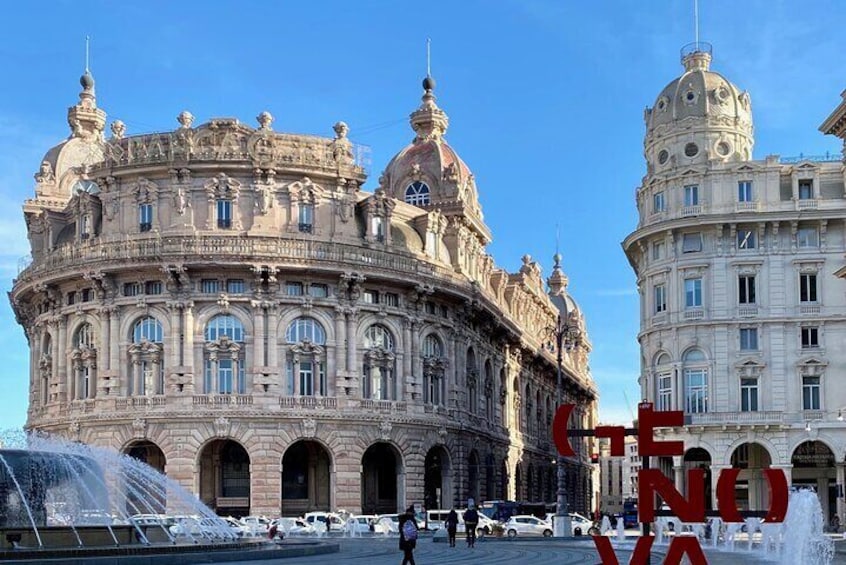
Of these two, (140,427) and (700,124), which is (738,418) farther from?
(140,427)

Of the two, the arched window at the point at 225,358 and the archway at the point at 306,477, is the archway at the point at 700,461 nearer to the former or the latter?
the archway at the point at 306,477

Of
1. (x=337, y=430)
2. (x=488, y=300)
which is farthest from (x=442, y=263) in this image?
Result: (x=337, y=430)

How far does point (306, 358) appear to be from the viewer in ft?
231

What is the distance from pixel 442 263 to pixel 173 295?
55.4 feet

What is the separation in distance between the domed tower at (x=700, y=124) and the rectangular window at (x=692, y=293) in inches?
240

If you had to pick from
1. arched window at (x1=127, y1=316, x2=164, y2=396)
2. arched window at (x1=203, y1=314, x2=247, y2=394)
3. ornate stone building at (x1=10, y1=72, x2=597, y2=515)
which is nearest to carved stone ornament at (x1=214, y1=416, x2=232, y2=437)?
ornate stone building at (x1=10, y1=72, x2=597, y2=515)

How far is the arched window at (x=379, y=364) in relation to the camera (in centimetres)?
7231

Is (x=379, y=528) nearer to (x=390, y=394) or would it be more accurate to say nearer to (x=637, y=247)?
(x=390, y=394)

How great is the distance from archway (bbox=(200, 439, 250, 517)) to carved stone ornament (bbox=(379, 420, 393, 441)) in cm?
705

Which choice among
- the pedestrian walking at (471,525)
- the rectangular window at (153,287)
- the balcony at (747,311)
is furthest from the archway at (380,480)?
the pedestrian walking at (471,525)

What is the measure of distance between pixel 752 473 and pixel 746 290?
30.9 feet

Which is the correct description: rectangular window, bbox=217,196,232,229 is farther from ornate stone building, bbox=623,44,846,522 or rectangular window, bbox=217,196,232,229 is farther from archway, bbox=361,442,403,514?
ornate stone building, bbox=623,44,846,522

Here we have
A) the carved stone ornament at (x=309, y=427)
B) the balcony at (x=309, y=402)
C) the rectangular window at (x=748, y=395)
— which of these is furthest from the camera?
the balcony at (x=309, y=402)

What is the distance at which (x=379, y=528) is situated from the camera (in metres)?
64.5
